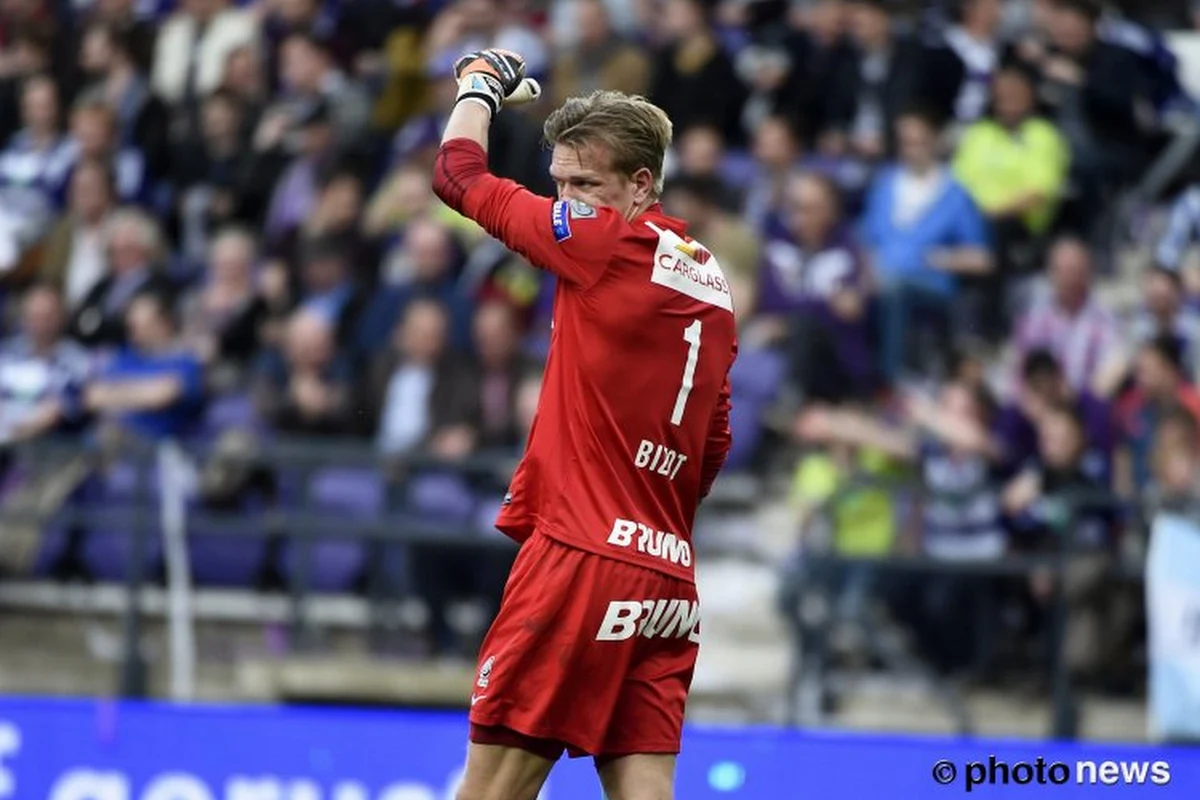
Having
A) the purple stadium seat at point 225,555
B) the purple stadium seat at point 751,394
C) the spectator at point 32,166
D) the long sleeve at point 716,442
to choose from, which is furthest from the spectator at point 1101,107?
the long sleeve at point 716,442

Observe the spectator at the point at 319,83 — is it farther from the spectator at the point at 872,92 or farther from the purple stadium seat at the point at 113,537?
the purple stadium seat at the point at 113,537

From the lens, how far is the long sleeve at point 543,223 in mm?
5836

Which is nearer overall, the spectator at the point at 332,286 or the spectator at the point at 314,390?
the spectator at the point at 314,390

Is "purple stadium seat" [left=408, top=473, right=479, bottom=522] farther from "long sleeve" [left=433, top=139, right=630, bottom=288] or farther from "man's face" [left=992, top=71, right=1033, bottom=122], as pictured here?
"long sleeve" [left=433, top=139, right=630, bottom=288]

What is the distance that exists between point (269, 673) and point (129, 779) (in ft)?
9.62

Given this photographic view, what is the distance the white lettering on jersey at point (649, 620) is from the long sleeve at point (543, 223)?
80 cm

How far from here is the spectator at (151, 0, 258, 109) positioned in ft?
53.7

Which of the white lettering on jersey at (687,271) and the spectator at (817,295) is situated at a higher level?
the spectator at (817,295)

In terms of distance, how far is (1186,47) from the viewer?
1452cm

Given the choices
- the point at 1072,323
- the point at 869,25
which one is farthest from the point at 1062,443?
the point at 869,25

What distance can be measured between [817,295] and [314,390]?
274 cm

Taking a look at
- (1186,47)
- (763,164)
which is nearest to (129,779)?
(763,164)

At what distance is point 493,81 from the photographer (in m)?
6.14

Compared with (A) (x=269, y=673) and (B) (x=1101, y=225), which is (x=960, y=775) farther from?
(B) (x=1101, y=225)
